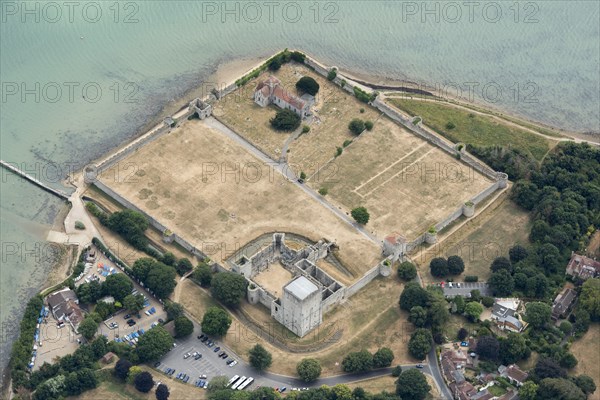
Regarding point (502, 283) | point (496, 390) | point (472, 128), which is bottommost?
point (496, 390)

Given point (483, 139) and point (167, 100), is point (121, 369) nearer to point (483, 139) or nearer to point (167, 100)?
point (167, 100)

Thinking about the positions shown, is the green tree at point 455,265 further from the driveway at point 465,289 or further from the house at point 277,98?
the house at point 277,98

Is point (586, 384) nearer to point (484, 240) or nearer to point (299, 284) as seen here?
point (484, 240)

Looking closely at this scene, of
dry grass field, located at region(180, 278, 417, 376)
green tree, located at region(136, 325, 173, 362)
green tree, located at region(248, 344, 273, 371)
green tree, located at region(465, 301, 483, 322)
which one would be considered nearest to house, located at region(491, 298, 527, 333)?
green tree, located at region(465, 301, 483, 322)

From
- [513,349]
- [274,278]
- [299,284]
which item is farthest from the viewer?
[274,278]

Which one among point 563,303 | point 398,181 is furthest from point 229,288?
point 563,303

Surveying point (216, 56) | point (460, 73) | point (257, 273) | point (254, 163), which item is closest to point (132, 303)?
point (257, 273)

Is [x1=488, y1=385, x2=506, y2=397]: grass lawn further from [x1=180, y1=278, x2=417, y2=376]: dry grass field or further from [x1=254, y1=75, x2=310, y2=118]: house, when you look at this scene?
[x1=254, y1=75, x2=310, y2=118]: house
